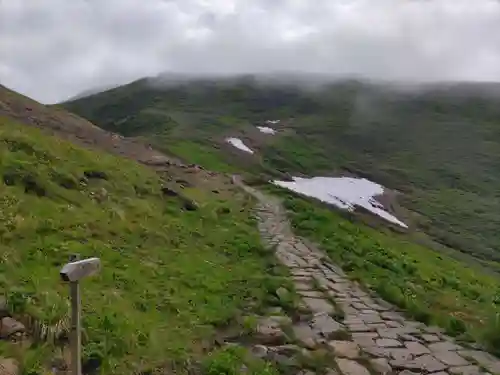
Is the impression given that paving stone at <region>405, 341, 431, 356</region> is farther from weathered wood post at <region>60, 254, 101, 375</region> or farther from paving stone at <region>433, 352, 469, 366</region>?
weathered wood post at <region>60, 254, 101, 375</region>

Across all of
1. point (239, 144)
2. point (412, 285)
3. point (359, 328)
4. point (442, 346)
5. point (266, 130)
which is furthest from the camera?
point (266, 130)

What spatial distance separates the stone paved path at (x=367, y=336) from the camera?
8094 millimetres

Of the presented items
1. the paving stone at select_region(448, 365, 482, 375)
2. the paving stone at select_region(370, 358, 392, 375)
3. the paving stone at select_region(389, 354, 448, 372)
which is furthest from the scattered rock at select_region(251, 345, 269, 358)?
the paving stone at select_region(448, 365, 482, 375)

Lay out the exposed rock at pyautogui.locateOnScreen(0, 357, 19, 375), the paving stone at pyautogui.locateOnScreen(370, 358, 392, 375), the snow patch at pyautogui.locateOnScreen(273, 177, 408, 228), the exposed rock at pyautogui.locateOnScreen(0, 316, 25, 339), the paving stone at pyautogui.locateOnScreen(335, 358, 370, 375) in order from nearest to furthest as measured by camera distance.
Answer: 1. the exposed rock at pyautogui.locateOnScreen(0, 357, 19, 375)
2. the exposed rock at pyautogui.locateOnScreen(0, 316, 25, 339)
3. the paving stone at pyautogui.locateOnScreen(335, 358, 370, 375)
4. the paving stone at pyautogui.locateOnScreen(370, 358, 392, 375)
5. the snow patch at pyautogui.locateOnScreen(273, 177, 408, 228)

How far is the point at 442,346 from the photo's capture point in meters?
9.09

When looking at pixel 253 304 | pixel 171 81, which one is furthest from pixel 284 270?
pixel 171 81

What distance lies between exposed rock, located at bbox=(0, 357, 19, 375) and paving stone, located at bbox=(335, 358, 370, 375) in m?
4.26

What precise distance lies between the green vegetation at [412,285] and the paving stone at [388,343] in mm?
1389

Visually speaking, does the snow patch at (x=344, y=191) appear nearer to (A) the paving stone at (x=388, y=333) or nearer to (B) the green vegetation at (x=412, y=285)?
(B) the green vegetation at (x=412, y=285)

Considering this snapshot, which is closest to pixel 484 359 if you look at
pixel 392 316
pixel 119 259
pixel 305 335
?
pixel 392 316

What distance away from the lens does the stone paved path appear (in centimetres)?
809

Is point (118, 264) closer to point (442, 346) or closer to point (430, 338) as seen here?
point (430, 338)

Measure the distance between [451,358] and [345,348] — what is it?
1659 millimetres

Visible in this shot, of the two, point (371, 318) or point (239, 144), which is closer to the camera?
point (371, 318)
